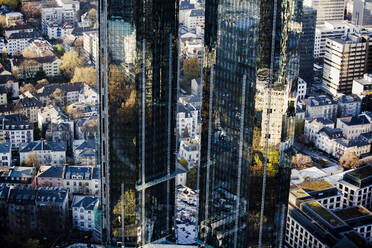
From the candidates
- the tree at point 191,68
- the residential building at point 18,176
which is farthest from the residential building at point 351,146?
the residential building at point 18,176

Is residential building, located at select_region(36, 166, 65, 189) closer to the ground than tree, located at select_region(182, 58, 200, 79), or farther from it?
closer to the ground

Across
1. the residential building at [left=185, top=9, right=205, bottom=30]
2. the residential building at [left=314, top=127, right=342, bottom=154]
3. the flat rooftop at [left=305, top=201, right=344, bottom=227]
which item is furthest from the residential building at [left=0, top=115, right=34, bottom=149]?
the residential building at [left=185, top=9, right=205, bottom=30]

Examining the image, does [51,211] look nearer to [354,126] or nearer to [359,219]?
[359,219]

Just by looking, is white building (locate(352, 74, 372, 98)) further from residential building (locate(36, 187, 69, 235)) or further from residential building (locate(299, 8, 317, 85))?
residential building (locate(36, 187, 69, 235))

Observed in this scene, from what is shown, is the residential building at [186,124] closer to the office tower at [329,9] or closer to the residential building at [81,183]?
the residential building at [81,183]

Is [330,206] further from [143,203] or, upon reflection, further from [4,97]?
[4,97]
